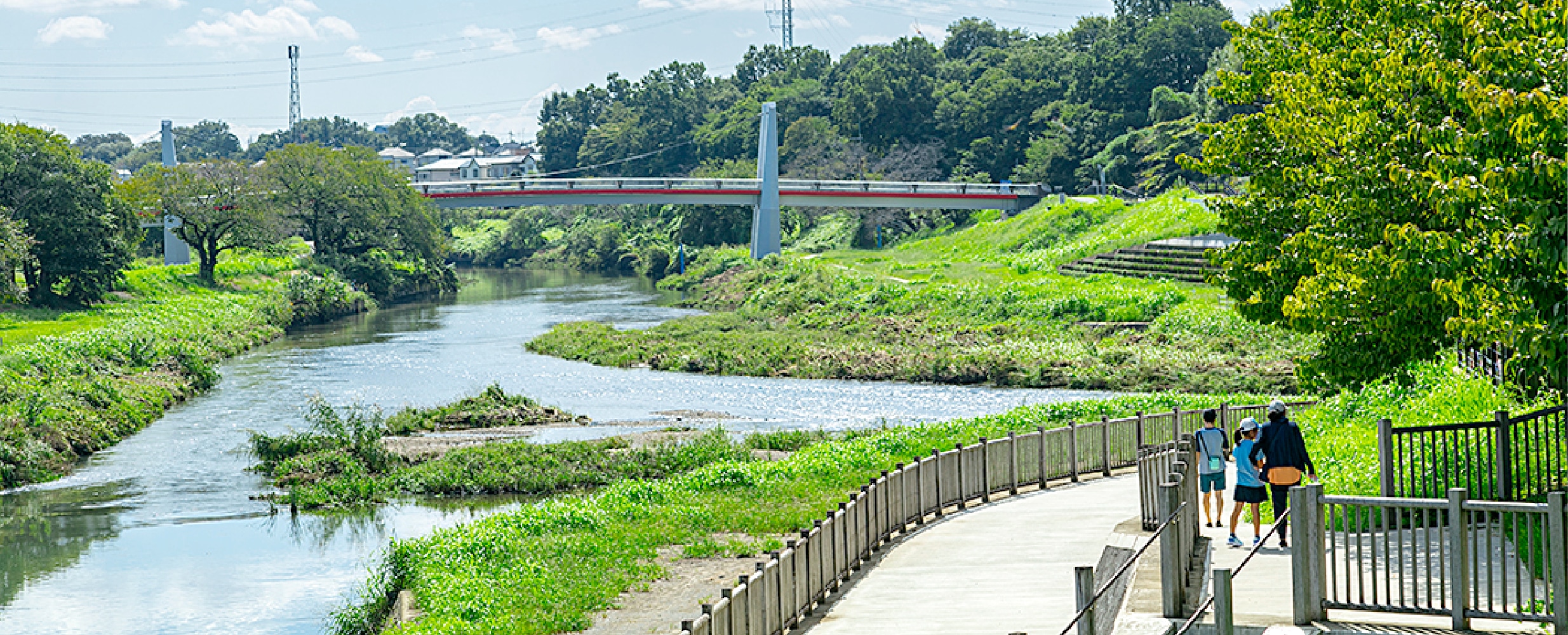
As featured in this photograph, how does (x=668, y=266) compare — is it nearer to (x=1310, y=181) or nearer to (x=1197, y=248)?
(x=1197, y=248)

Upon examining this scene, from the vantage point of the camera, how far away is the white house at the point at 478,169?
15712cm

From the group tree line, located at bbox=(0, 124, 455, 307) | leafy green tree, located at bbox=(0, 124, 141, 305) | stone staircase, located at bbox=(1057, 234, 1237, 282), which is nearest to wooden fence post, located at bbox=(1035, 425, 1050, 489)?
stone staircase, located at bbox=(1057, 234, 1237, 282)

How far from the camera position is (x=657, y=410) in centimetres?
3750

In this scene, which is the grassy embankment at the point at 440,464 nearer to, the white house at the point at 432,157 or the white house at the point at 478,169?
the white house at the point at 478,169

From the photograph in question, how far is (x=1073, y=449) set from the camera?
69.5 ft

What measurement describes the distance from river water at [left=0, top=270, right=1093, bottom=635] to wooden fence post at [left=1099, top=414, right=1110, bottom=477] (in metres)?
10.4

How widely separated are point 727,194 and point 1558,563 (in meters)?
76.2

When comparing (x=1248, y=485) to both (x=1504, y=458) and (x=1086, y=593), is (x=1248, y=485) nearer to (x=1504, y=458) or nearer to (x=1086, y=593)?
(x=1504, y=458)

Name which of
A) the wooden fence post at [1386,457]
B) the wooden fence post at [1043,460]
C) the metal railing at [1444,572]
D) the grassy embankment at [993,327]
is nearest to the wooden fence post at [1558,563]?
the metal railing at [1444,572]

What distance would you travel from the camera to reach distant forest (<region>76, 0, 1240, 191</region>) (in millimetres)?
85188

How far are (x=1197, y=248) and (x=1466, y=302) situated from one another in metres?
46.5

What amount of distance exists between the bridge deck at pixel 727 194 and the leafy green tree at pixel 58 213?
28.8 metres

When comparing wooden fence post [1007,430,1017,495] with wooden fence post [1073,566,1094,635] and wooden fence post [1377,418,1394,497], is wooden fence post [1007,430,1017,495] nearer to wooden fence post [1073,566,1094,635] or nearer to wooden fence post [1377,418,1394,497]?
wooden fence post [1377,418,1394,497]

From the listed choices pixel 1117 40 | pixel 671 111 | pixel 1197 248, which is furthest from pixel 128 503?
pixel 671 111
